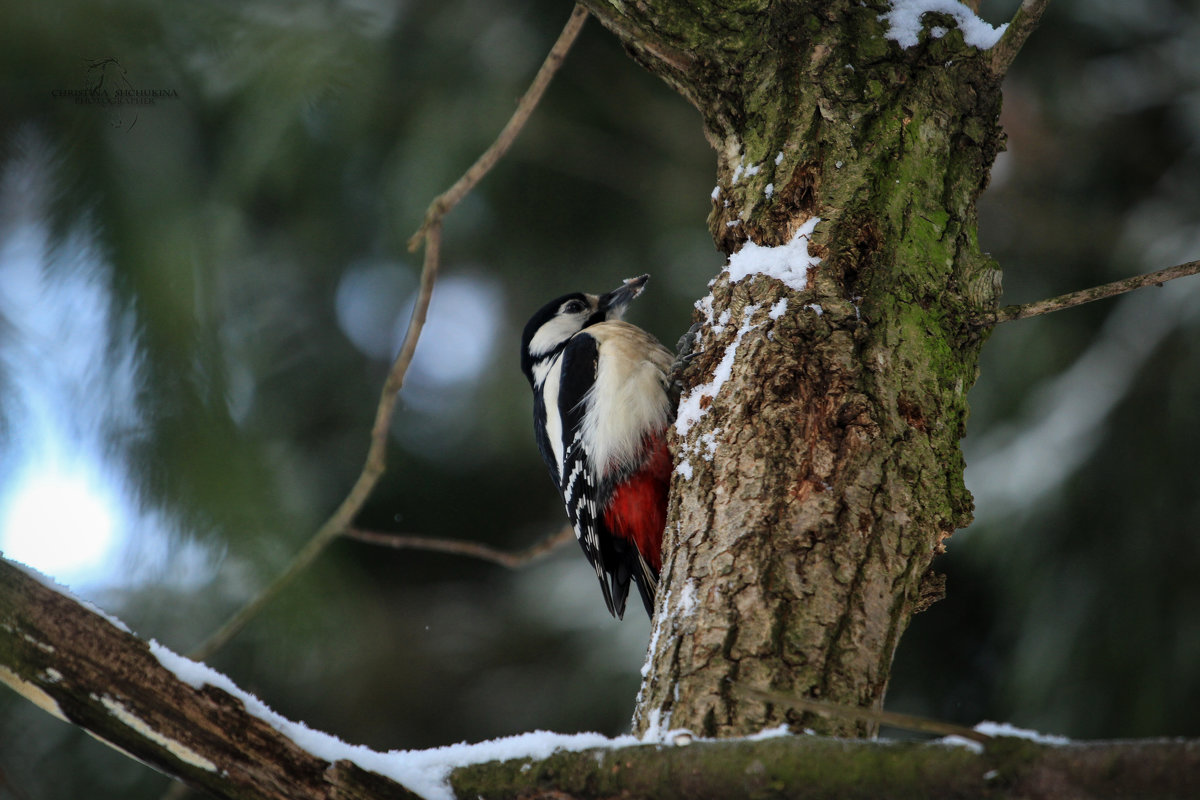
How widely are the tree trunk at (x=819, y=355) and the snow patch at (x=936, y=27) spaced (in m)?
0.02

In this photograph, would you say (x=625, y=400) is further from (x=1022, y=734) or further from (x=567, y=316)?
(x=1022, y=734)

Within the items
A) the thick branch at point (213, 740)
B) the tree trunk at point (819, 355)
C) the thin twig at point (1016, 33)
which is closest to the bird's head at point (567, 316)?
the tree trunk at point (819, 355)

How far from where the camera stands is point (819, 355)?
1977mm

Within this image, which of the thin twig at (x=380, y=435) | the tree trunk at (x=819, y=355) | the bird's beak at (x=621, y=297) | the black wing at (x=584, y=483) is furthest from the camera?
the bird's beak at (x=621, y=297)

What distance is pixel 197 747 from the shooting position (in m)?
1.37

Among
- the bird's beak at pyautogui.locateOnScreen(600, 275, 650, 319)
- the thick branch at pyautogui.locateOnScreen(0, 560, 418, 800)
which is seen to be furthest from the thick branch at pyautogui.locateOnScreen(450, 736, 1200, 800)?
the bird's beak at pyautogui.locateOnScreen(600, 275, 650, 319)

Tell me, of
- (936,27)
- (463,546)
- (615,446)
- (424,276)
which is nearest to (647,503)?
(615,446)

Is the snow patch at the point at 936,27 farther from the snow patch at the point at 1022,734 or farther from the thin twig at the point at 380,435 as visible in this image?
the snow patch at the point at 1022,734

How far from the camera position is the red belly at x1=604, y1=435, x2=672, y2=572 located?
122 inches

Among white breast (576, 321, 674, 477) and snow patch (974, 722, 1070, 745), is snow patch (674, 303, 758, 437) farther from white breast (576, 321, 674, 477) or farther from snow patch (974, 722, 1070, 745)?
snow patch (974, 722, 1070, 745)

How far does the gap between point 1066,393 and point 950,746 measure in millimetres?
3708

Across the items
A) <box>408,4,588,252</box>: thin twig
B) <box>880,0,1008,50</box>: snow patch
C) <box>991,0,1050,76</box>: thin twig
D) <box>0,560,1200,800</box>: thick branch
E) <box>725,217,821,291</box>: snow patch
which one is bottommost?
<box>0,560,1200,800</box>: thick branch

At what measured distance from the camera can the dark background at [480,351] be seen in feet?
12.0

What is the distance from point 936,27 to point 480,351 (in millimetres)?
4740
